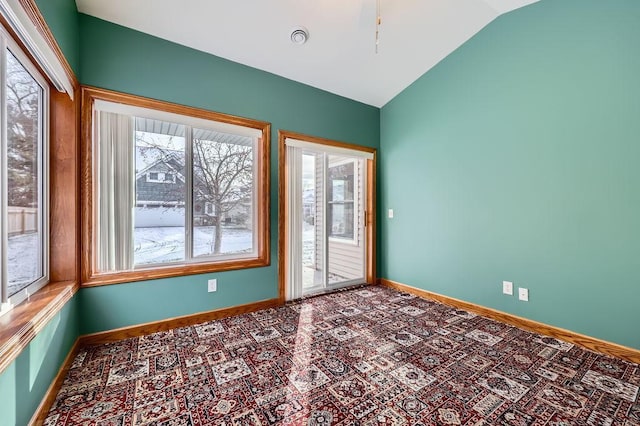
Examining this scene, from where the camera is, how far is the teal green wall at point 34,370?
1.25 metres

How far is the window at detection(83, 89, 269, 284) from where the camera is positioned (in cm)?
247

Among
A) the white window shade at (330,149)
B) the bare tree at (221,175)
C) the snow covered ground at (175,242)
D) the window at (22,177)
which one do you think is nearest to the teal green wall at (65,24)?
the window at (22,177)

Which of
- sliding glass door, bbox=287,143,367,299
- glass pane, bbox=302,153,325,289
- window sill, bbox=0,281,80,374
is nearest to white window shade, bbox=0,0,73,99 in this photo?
window sill, bbox=0,281,80,374

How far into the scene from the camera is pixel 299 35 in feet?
9.06

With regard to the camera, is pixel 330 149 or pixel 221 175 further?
pixel 330 149

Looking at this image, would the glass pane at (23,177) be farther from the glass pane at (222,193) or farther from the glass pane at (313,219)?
the glass pane at (313,219)

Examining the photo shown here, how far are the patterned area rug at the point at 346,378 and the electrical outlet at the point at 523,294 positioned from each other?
1.07 ft

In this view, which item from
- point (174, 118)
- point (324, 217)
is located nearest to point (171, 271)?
point (174, 118)

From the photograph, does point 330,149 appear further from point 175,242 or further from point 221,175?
point 175,242

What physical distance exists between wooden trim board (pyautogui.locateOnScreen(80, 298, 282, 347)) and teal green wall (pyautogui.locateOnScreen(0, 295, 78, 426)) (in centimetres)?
28

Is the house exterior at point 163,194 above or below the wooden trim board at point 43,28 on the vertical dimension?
below

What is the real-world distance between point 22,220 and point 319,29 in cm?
279

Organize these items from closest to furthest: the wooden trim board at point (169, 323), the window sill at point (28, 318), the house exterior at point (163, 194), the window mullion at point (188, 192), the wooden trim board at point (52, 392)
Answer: the window sill at point (28, 318) → the wooden trim board at point (52, 392) → the wooden trim board at point (169, 323) → the house exterior at point (163, 194) → the window mullion at point (188, 192)

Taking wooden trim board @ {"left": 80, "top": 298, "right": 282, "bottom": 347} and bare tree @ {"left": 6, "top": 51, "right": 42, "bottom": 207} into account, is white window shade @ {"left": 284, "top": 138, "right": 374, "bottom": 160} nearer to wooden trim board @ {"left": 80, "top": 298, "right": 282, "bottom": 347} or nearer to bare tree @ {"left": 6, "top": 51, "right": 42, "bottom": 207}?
wooden trim board @ {"left": 80, "top": 298, "right": 282, "bottom": 347}
